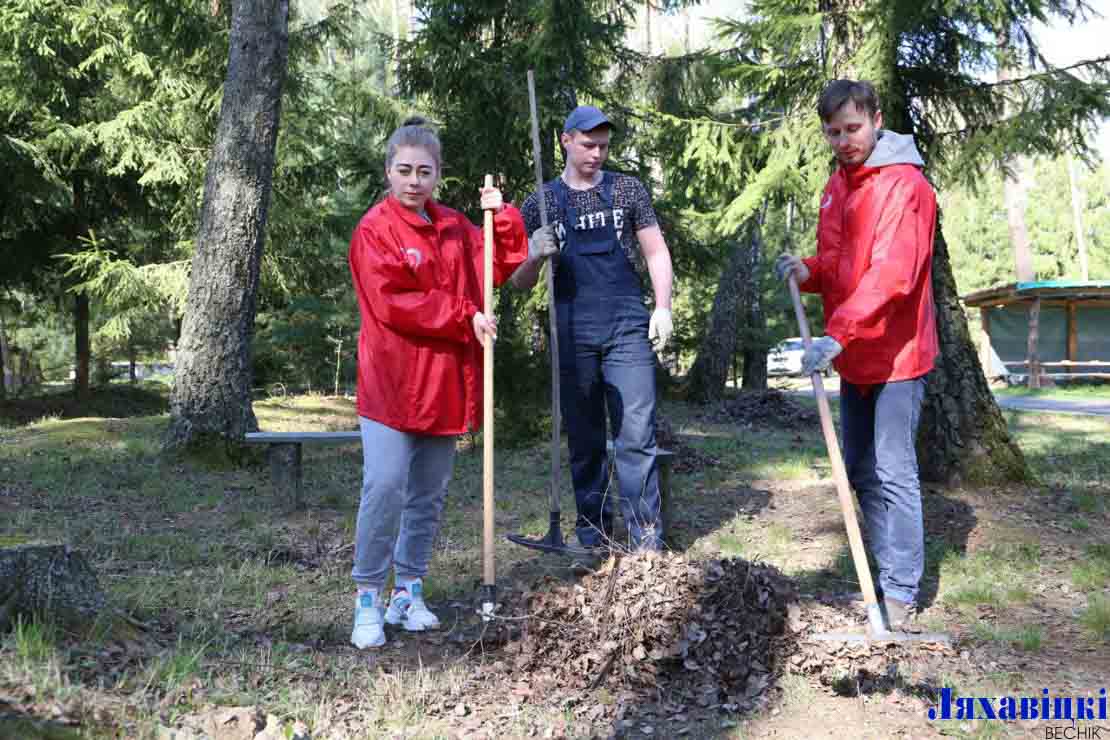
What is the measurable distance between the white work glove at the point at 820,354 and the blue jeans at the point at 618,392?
947 mm

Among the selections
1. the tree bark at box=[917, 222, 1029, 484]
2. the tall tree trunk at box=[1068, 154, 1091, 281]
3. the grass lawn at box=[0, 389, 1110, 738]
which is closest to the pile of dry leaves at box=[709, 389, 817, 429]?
the grass lawn at box=[0, 389, 1110, 738]

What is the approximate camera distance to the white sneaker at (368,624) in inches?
145

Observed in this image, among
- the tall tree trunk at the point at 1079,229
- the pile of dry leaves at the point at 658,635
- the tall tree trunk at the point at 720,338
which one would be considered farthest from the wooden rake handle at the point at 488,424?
the tall tree trunk at the point at 1079,229

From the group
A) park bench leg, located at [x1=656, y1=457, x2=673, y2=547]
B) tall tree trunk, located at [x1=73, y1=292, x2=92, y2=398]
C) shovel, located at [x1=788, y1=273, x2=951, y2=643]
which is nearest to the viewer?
shovel, located at [x1=788, y1=273, x2=951, y2=643]

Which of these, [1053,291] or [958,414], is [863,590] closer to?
[958,414]

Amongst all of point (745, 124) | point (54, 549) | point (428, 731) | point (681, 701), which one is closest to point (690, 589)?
point (681, 701)

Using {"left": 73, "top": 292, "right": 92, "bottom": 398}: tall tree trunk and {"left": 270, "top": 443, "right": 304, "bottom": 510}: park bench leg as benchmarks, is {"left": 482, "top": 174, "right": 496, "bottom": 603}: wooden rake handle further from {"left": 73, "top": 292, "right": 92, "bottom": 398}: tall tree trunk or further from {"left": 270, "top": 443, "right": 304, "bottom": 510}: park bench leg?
{"left": 73, "top": 292, "right": 92, "bottom": 398}: tall tree trunk

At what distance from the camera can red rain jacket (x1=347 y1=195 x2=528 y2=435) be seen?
3.62m

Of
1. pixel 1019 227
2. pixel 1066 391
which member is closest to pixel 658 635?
pixel 1066 391

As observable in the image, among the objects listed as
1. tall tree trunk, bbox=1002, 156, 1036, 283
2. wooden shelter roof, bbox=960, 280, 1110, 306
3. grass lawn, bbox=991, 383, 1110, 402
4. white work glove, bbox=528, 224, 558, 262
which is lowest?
grass lawn, bbox=991, 383, 1110, 402

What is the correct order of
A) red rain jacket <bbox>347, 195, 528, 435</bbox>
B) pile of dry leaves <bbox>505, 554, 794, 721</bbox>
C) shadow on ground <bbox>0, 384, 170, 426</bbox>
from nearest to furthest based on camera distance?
pile of dry leaves <bbox>505, 554, 794, 721</bbox> → red rain jacket <bbox>347, 195, 528, 435</bbox> → shadow on ground <bbox>0, 384, 170, 426</bbox>

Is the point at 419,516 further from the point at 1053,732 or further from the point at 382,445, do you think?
the point at 1053,732

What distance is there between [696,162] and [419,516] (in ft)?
16.3

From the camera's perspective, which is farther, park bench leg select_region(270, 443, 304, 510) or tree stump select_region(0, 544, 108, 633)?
park bench leg select_region(270, 443, 304, 510)
